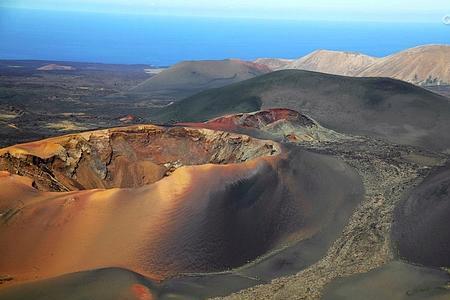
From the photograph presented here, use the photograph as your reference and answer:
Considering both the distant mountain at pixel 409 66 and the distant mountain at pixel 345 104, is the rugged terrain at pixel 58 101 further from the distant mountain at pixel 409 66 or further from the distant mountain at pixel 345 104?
the distant mountain at pixel 409 66

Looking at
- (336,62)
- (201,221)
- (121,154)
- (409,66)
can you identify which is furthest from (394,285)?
(336,62)

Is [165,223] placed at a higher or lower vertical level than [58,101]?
lower

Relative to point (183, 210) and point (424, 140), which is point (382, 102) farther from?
point (183, 210)

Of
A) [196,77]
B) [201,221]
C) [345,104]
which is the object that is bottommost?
[201,221]

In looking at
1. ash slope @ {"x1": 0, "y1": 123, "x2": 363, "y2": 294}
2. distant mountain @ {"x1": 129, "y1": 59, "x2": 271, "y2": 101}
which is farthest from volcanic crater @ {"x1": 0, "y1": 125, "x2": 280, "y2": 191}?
distant mountain @ {"x1": 129, "y1": 59, "x2": 271, "y2": 101}

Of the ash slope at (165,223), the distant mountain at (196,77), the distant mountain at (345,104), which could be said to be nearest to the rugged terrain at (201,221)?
the ash slope at (165,223)

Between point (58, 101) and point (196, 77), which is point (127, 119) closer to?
point (58, 101)
